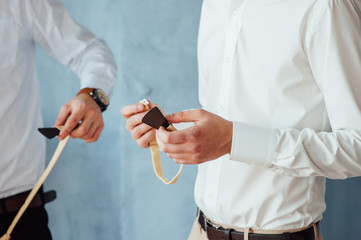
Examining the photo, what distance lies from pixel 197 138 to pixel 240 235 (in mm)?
429

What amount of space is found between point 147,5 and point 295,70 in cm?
118

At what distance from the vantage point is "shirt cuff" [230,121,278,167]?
3.36ft

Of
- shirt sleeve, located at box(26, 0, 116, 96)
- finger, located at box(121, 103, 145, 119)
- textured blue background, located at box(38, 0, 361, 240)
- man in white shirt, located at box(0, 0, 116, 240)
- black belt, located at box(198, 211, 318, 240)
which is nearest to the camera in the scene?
finger, located at box(121, 103, 145, 119)

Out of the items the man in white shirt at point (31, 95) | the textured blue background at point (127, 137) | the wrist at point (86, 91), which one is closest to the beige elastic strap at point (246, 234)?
the man in white shirt at point (31, 95)

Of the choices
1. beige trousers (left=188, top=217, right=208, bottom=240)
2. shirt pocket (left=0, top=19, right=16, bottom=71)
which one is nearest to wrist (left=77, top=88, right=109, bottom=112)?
shirt pocket (left=0, top=19, right=16, bottom=71)

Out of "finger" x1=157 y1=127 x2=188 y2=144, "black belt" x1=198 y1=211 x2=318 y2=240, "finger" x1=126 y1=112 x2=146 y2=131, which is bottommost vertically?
"black belt" x1=198 y1=211 x2=318 y2=240

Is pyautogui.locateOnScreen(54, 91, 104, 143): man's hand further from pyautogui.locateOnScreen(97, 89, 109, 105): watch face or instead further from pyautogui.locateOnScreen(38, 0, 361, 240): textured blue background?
pyautogui.locateOnScreen(38, 0, 361, 240): textured blue background

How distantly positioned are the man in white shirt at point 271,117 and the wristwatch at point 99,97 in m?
0.40

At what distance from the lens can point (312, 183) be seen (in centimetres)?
123

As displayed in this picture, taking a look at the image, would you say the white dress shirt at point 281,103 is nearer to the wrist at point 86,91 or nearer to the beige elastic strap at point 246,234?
the beige elastic strap at point 246,234

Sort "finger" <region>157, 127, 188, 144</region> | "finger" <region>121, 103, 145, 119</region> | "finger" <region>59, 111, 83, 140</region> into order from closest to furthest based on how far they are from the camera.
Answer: "finger" <region>157, 127, 188, 144</region>
"finger" <region>121, 103, 145, 119</region>
"finger" <region>59, 111, 83, 140</region>

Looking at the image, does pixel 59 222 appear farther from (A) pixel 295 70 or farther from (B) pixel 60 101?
(A) pixel 295 70

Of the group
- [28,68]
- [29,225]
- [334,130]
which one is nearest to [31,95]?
[28,68]

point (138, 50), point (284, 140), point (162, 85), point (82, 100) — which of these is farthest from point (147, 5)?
point (284, 140)
